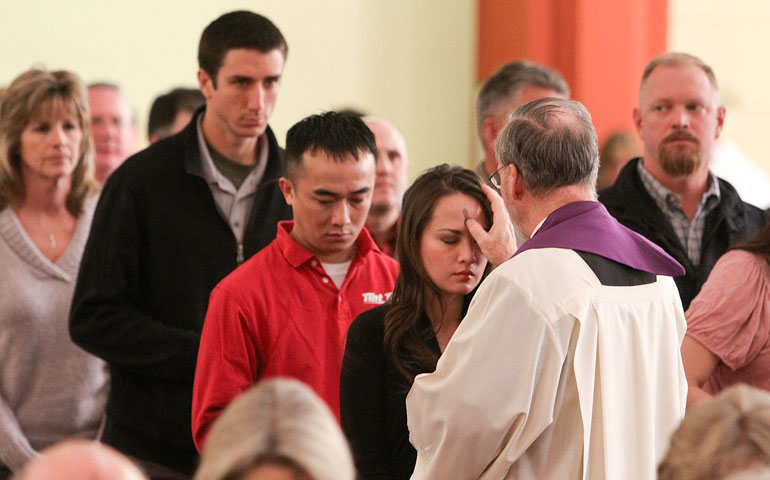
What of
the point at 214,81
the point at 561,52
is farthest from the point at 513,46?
the point at 214,81

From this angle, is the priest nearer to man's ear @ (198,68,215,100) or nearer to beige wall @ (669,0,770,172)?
man's ear @ (198,68,215,100)

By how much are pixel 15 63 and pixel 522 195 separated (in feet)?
10.7

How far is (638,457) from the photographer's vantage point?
226 centimetres

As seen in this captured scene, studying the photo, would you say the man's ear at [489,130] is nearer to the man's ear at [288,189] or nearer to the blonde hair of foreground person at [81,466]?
the man's ear at [288,189]

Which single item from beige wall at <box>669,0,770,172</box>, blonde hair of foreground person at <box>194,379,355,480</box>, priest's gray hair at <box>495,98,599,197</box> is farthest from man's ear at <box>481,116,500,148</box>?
beige wall at <box>669,0,770,172</box>

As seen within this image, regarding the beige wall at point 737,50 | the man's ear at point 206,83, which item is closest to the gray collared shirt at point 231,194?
the man's ear at point 206,83

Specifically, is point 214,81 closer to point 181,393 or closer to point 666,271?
point 181,393

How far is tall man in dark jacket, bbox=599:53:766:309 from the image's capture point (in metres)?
3.45

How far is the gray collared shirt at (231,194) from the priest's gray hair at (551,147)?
1014mm

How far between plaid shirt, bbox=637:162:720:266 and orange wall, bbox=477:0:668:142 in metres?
2.17

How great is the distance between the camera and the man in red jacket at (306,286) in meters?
2.54

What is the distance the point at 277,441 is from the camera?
1.23 meters

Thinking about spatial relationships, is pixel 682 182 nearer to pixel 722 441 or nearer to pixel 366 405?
pixel 366 405

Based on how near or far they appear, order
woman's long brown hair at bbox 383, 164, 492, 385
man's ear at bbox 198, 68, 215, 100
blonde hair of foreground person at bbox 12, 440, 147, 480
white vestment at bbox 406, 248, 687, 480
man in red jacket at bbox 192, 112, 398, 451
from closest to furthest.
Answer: blonde hair of foreground person at bbox 12, 440, 147, 480
white vestment at bbox 406, 248, 687, 480
woman's long brown hair at bbox 383, 164, 492, 385
man in red jacket at bbox 192, 112, 398, 451
man's ear at bbox 198, 68, 215, 100
